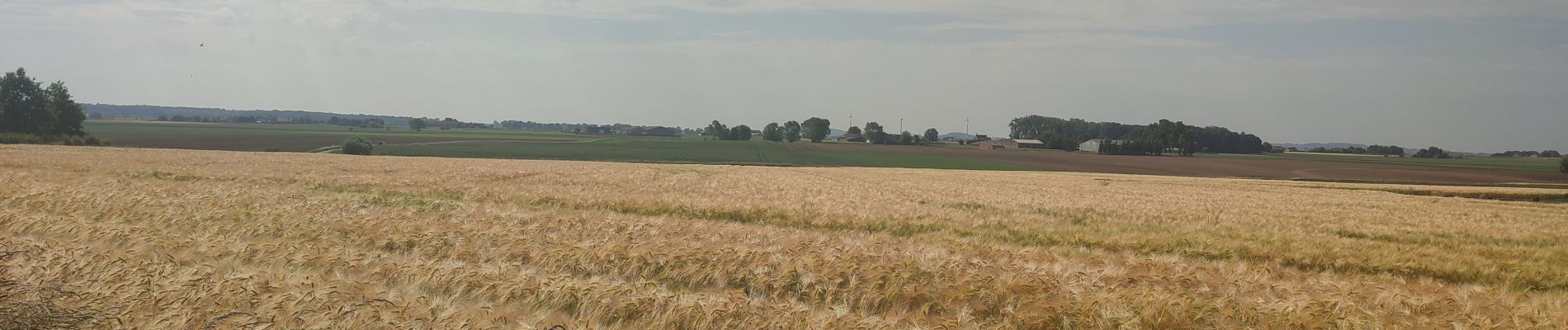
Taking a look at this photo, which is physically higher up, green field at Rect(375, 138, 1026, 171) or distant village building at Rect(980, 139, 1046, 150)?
distant village building at Rect(980, 139, 1046, 150)

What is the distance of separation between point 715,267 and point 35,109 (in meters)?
103

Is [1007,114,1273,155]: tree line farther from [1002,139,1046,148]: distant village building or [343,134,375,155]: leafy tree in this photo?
[343,134,375,155]: leafy tree

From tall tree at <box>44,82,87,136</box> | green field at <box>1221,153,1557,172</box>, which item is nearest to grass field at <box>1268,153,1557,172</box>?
green field at <box>1221,153,1557,172</box>

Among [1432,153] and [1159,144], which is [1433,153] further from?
[1159,144]

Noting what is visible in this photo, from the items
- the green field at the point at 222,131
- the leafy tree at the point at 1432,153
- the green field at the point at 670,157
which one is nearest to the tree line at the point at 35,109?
the green field at the point at 222,131

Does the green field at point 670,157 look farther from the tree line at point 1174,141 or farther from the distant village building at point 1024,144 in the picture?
the distant village building at point 1024,144

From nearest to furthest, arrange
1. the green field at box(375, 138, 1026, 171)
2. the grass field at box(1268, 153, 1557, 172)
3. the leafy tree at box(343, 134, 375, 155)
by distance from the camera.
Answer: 1. the green field at box(375, 138, 1026, 171)
2. the leafy tree at box(343, 134, 375, 155)
3. the grass field at box(1268, 153, 1557, 172)

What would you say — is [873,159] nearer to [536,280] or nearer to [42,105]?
[42,105]

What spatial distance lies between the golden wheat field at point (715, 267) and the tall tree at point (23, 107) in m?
85.5

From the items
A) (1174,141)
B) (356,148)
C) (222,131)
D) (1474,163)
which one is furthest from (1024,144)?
(222,131)

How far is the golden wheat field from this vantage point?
6148 mm

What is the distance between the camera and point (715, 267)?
8.42m

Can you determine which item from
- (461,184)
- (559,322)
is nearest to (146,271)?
(559,322)

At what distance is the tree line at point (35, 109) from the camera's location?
8162 centimetres
